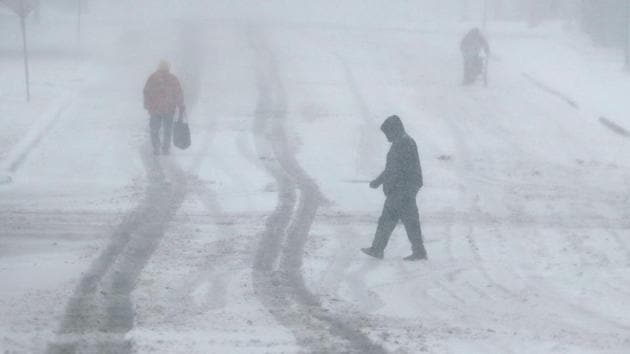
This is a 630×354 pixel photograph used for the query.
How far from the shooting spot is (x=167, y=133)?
19.5m

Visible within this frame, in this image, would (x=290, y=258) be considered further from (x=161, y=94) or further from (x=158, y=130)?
(x=161, y=94)

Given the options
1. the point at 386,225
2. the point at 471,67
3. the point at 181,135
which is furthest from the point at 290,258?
the point at 471,67

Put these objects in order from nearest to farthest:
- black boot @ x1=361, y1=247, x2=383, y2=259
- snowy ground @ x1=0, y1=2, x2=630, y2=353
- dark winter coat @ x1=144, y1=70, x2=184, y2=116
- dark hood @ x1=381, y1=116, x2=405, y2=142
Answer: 1. snowy ground @ x1=0, y1=2, x2=630, y2=353
2. dark hood @ x1=381, y1=116, x2=405, y2=142
3. black boot @ x1=361, y1=247, x2=383, y2=259
4. dark winter coat @ x1=144, y1=70, x2=184, y2=116

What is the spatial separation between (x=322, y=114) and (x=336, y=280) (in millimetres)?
12220

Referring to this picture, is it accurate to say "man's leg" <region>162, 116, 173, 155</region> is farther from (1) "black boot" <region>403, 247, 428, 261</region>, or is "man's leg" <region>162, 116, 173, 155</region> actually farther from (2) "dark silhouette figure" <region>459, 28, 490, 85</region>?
(2) "dark silhouette figure" <region>459, 28, 490, 85</region>

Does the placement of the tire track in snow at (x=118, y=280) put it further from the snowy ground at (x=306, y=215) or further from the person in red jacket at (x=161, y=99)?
the person in red jacket at (x=161, y=99)

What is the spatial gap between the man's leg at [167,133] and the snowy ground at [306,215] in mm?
384

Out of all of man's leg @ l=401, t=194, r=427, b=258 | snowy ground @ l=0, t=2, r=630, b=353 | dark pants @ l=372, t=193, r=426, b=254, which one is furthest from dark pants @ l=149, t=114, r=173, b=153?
man's leg @ l=401, t=194, r=427, b=258

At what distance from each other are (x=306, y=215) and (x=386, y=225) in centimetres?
234

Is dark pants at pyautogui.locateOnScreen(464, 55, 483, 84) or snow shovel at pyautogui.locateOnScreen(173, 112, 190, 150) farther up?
snow shovel at pyautogui.locateOnScreen(173, 112, 190, 150)

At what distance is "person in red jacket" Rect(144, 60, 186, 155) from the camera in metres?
19.4

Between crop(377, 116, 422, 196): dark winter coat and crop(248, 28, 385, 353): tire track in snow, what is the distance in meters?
1.33

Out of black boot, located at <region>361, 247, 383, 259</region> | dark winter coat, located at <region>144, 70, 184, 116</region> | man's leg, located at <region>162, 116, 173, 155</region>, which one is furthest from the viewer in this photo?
man's leg, located at <region>162, 116, 173, 155</region>

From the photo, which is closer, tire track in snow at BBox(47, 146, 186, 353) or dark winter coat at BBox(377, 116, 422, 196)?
tire track in snow at BBox(47, 146, 186, 353)
